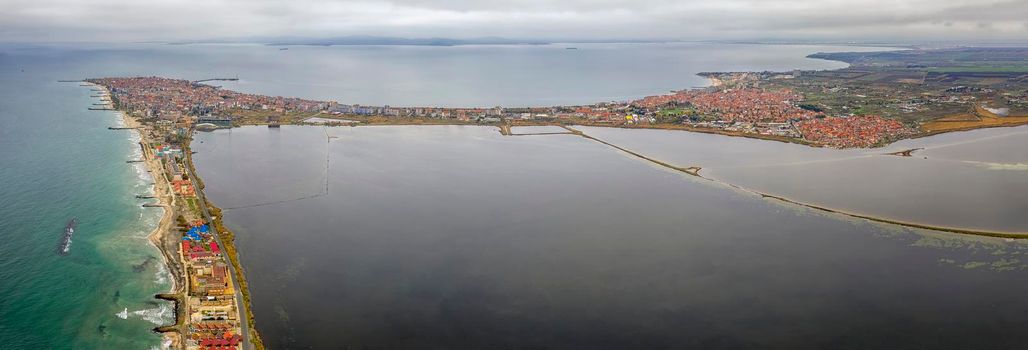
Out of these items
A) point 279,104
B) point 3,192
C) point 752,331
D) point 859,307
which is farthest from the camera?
point 279,104

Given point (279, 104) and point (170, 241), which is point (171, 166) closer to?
point (170, 241)

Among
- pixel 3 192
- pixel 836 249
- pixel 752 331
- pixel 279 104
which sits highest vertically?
pixel 279 104

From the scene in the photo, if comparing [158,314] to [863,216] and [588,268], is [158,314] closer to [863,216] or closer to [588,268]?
[588,268]

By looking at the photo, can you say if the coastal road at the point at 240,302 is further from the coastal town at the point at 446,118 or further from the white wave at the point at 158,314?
the white wave at the point at 158,314

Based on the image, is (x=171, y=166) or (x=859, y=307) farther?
(x=171, y=166)

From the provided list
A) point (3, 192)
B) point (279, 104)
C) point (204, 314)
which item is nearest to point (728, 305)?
point (204, 314)

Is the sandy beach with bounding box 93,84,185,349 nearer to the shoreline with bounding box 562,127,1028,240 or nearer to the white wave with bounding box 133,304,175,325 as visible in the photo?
the white wave with bounding box 133,304,175,325

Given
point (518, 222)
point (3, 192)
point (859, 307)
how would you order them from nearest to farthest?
point (859, 307) → point (518, 222) → point (3, 192)
